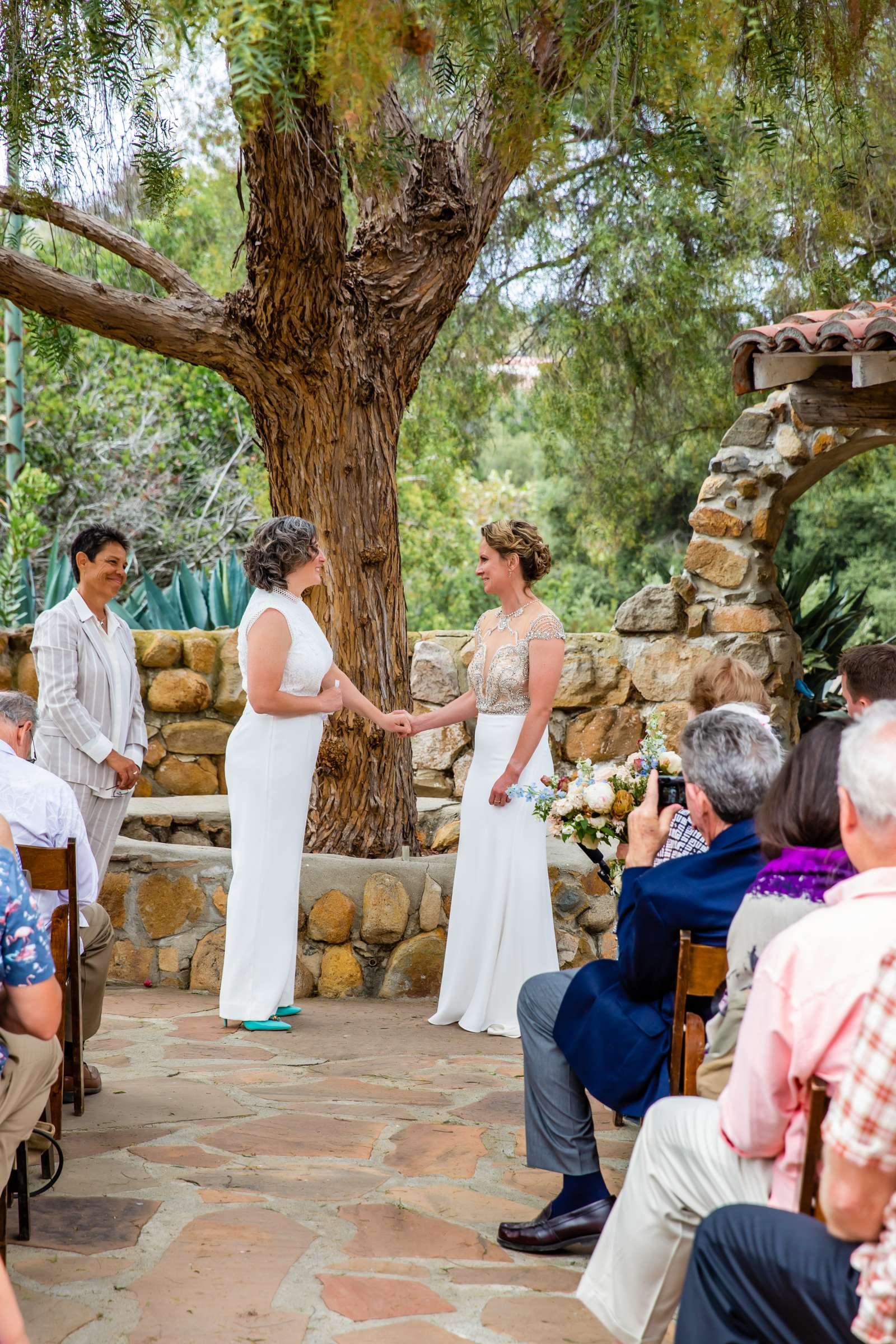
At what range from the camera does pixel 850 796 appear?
186 cm

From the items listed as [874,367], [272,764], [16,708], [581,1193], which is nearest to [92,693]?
[272,764]

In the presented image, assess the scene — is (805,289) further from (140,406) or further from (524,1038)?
(140,406)

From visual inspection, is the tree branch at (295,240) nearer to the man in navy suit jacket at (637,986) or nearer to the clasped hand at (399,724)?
the clasped hand at (399,724)

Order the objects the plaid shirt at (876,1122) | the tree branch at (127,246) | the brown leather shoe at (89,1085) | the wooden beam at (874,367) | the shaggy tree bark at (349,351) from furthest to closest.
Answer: the tree branch at (127,246), the shaggy tree bark at (349,351), the wooden beam at (874,367), the brown leather shoe at (89,1085), the plaid shirt at (876,1122)

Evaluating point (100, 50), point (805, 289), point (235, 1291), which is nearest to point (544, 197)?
point (805, 289)

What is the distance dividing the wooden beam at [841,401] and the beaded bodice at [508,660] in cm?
136

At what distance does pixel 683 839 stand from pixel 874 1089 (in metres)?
1.82

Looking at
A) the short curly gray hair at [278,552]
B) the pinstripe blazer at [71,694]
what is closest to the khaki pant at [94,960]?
the pinstripe blazer at [71,694]

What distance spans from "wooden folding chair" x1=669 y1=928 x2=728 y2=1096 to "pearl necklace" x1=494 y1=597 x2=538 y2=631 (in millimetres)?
2644

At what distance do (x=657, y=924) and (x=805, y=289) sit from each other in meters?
6.79

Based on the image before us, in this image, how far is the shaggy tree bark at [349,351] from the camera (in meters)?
5.43

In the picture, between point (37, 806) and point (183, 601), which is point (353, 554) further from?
point (183, 601)

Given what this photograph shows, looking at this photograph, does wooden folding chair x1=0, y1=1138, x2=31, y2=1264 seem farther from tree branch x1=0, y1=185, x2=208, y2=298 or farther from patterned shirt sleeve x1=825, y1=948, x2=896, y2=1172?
tree branch x1=0, y1=185, x2=208, y2=298

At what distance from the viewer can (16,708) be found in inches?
136
